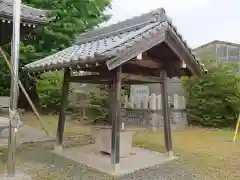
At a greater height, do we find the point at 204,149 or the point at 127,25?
the point at 127,25

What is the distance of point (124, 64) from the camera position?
593 cm

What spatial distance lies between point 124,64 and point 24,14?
230 centimetres

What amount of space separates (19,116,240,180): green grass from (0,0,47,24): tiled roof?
13.4 feet

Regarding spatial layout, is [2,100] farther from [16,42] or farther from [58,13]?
[16,42]

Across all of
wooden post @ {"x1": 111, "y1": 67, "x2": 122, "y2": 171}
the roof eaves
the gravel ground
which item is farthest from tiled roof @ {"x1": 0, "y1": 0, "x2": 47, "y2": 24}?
the gravel ground

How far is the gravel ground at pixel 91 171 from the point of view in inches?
182

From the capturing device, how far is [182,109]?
10844 millimetres

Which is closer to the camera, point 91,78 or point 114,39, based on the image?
point 114,39

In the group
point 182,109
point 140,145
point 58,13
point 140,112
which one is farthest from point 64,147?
point 58,13

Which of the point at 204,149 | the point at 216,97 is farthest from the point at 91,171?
the point at 216,97

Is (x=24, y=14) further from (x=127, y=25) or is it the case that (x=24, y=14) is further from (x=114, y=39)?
(x=127, y=25)

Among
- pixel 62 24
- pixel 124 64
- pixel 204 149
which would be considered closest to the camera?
pixel 124 64

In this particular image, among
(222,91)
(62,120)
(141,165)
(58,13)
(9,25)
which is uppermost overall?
(58,13)

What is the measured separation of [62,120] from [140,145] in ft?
7.46
